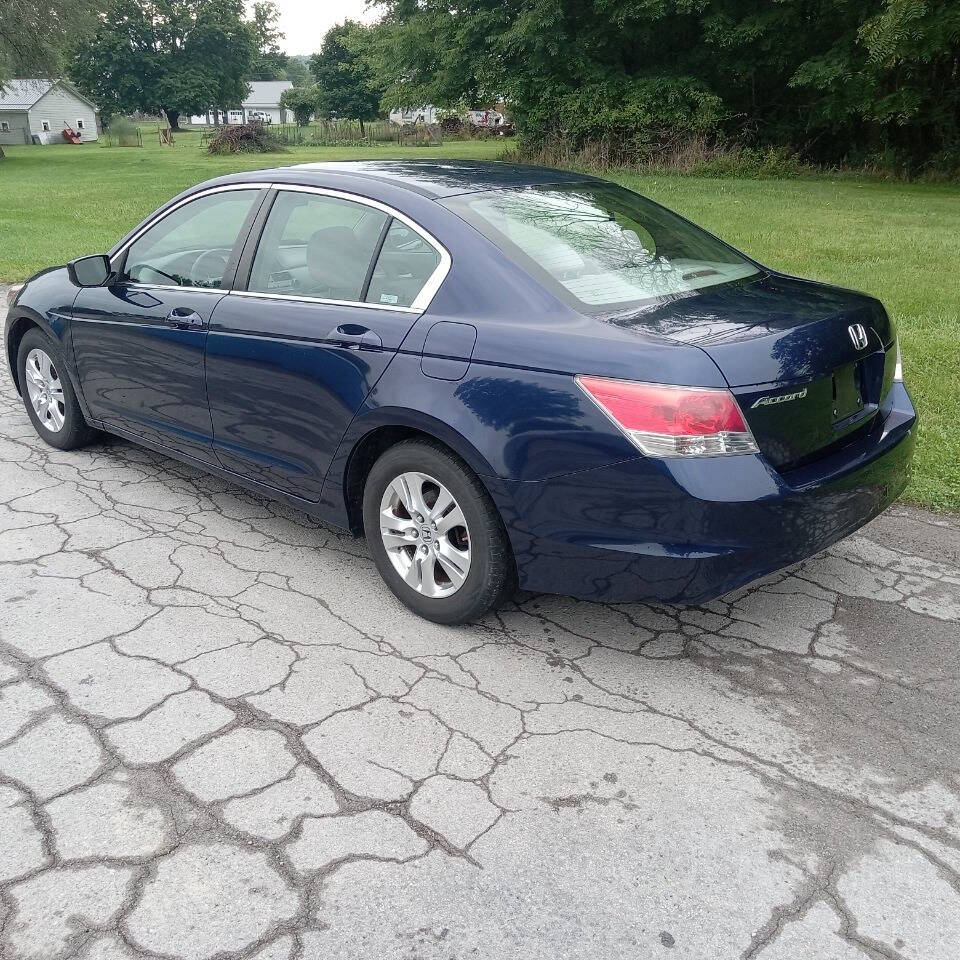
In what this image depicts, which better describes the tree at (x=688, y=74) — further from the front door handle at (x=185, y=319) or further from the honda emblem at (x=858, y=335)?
the front door handle at (x=185, y=319)

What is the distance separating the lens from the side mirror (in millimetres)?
4714

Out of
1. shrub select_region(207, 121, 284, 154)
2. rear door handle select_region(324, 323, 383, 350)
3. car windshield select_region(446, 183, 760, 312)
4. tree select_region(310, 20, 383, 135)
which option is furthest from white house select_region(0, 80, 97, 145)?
rear door handle select_region(324, 323, 383, 350)

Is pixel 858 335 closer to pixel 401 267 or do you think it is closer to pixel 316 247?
pixel 401 267

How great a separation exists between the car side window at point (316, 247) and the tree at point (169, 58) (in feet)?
284

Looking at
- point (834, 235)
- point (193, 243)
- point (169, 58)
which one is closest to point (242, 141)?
point (834, 235)

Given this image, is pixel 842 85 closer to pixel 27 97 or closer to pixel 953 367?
pixel 953 367

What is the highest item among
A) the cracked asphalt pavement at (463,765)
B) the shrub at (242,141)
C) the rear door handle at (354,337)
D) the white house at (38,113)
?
the white house at (38,113)

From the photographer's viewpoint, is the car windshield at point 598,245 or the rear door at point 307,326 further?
the rear door at point 307,326

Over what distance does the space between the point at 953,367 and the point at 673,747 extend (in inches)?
201

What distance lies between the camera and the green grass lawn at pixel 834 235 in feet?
20.7

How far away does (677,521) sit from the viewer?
2871 millimetres

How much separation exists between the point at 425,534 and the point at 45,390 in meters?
3.08

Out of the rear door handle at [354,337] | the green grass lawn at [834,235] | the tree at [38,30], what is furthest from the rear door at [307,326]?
the tree at [38,30]

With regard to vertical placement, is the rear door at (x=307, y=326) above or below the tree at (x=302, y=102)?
below
